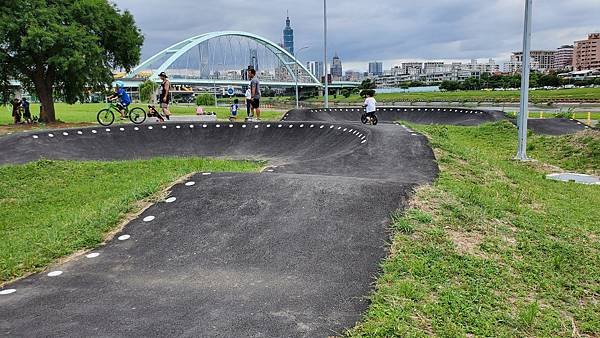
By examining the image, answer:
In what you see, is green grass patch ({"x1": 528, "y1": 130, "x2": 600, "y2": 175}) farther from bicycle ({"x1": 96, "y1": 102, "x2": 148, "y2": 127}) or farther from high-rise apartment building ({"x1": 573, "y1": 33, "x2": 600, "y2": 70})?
high-rise apartment building ({"x1": 573, "y1": 33, "x2": 600, "y2": 70})

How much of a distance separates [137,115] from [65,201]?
402 inches

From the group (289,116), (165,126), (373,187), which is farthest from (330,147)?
(289,116)

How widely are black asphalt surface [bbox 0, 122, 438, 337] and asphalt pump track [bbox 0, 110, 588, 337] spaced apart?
13 millimetres

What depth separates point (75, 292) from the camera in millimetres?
4156

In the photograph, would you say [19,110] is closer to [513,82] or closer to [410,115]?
[410,115]

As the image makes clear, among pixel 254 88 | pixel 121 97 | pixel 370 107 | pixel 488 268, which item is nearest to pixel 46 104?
pixel 121 97

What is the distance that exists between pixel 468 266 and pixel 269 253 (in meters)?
2.04

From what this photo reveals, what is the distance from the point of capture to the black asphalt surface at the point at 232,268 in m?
3.46

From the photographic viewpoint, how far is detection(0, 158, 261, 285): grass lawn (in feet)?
18.0

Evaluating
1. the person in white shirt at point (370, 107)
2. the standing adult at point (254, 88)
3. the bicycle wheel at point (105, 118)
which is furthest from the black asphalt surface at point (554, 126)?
the bicycle wheel at point (105, 118)

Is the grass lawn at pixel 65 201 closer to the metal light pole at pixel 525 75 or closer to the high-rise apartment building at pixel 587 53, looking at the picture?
the metal light pole at pixel 525 75

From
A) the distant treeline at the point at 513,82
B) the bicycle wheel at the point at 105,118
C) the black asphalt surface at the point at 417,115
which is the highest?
the distant treeline at the point at 513,82

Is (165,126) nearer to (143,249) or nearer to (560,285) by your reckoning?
(143,249)

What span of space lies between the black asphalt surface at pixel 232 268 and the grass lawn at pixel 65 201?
432mm
